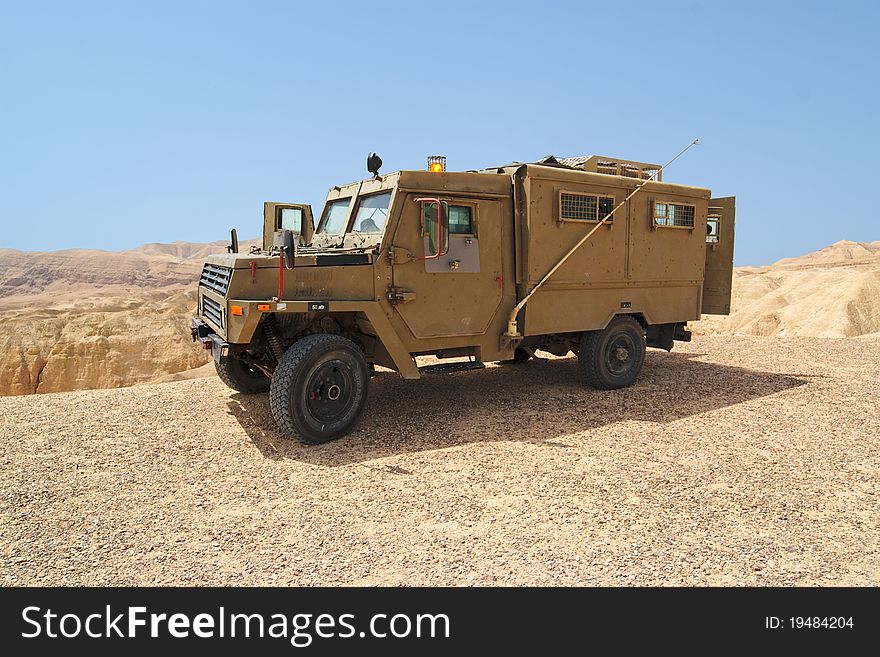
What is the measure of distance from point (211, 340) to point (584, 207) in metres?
4.49

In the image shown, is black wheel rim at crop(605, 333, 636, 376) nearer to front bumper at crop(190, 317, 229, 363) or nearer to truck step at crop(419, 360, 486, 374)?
truck step at crop(419, 360, 486, 374)

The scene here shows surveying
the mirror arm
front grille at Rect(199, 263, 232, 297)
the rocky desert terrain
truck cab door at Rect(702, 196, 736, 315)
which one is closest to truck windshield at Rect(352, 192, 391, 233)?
the mirror arm

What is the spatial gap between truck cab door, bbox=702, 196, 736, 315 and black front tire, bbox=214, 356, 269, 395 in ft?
20.8

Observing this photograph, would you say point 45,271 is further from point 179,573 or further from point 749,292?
point 179,573

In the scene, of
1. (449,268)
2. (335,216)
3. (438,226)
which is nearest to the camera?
(438,226)

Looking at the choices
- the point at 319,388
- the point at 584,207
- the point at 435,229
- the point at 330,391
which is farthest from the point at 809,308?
the point at 319,388

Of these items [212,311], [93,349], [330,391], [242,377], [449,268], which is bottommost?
[93,349]

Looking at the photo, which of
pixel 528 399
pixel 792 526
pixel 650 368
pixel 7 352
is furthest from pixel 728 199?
pixel 7 352

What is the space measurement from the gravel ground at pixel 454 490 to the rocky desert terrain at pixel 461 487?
20 mm

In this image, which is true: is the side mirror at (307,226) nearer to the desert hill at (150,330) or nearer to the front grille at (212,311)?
the front grille at (212,311)

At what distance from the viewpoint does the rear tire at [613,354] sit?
7.63 m

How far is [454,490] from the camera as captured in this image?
460cm

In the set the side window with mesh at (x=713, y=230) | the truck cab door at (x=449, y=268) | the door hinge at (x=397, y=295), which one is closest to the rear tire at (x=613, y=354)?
the truck cab door at (x=449, y=268)

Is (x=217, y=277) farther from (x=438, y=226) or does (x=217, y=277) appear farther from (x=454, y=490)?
(x=454, y=490)
